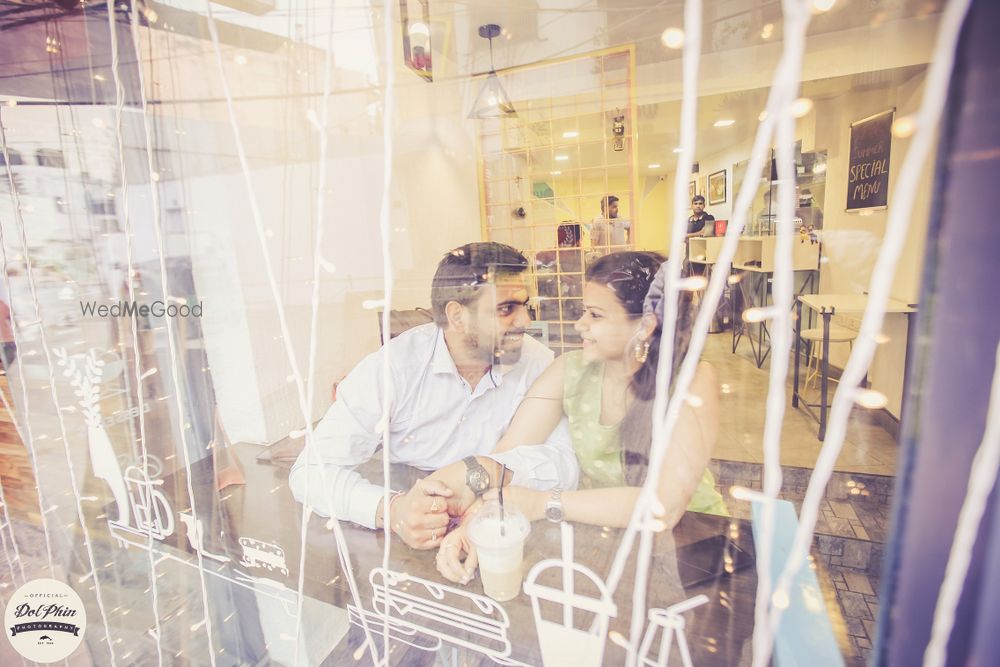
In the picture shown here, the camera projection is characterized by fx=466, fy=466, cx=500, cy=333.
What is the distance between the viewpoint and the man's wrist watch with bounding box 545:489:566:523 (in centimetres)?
81

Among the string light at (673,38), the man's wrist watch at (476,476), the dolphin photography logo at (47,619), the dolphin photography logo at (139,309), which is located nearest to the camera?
the string light at (673,38)

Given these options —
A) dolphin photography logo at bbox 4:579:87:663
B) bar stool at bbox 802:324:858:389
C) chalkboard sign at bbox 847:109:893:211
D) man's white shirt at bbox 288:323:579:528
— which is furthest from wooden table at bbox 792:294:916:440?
dolphin photography logo at bbox 4:579:87:663

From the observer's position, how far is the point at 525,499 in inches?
33.0

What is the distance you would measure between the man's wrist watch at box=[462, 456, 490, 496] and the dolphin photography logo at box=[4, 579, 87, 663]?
53.4 inches

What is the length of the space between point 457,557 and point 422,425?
0.25 meters

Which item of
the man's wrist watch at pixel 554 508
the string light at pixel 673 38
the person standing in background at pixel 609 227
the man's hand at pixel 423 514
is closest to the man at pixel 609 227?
the person standing in background at pixel 609 227

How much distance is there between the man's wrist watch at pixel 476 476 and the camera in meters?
0.87

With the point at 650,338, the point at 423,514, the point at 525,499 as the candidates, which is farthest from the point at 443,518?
the point at 650,338

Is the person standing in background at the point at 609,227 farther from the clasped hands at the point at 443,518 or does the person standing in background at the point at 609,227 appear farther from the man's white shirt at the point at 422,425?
the clasped hands at the point at 443,518

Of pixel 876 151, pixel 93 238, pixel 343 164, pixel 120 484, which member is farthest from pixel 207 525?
pixel 876 151

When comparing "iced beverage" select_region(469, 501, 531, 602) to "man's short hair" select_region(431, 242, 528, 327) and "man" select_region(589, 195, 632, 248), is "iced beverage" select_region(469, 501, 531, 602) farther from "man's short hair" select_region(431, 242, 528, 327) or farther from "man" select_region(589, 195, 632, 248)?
"man" select_region(589, 195, 632, 248)

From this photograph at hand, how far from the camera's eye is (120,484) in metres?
1.32

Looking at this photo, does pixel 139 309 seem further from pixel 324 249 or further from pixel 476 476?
pixel 476 476

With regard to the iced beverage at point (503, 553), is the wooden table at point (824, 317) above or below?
above
